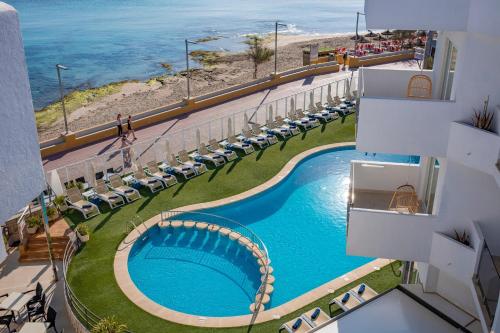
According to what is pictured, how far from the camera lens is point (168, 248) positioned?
18.7 metres

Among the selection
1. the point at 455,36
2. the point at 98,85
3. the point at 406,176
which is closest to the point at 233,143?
the point at 406,176

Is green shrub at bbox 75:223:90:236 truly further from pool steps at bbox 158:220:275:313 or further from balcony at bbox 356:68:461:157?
balcony at bbox 356:68:461:157

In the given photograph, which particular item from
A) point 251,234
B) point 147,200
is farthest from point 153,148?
point 251,234

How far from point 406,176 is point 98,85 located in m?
61.5

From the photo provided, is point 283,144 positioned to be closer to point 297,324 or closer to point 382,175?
point 382,175

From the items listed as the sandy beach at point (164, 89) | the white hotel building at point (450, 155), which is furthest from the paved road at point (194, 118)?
the white hotel building at point (450, 155)

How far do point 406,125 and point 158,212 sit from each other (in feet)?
40.7

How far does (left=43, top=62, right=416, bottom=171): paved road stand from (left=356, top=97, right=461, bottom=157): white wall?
1899 cm

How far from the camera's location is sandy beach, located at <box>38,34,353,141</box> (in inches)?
1760

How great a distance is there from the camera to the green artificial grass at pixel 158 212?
14930mm

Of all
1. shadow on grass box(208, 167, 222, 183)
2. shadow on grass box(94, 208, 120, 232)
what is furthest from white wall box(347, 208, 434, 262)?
shadow on grass box(208, 167, 222, 183)

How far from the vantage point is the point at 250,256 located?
18047mm

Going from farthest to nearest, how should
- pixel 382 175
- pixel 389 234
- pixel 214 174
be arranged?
pixel 214 174 → pixel 382 175 → pixel 389 234

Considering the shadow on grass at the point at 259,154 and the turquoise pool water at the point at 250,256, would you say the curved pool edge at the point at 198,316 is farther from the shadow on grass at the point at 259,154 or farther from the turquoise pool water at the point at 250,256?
the shadow on grass at the point at 259,154
